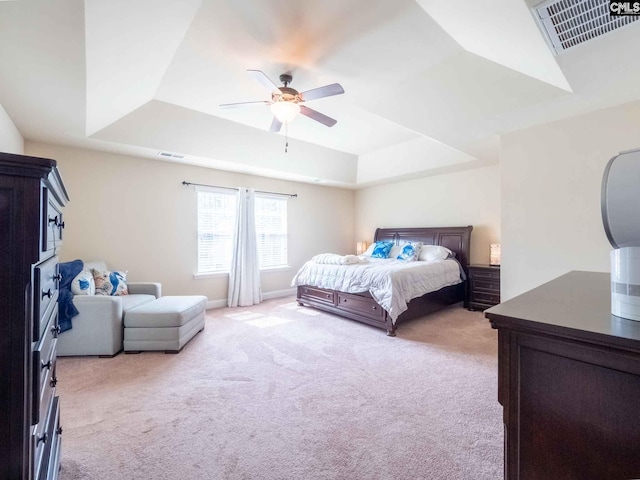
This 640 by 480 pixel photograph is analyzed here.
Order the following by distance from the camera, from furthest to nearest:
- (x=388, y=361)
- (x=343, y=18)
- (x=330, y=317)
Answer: (x=330, y=317), (x=388, y=361), (x=343, y=18)

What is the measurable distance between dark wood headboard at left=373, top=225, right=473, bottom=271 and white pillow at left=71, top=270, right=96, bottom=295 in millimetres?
4859

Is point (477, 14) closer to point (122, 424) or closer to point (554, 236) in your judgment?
point (554, 236)

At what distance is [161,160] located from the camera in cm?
439

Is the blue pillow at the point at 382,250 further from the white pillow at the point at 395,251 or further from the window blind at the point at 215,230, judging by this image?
the window blind at the point at 215,230

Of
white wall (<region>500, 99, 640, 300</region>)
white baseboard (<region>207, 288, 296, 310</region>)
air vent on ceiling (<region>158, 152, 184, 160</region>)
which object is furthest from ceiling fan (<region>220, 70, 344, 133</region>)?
white baseboard (<region>207, 288, 296, 310</region>)

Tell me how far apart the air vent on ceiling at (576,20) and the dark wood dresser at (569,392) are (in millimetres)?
1855

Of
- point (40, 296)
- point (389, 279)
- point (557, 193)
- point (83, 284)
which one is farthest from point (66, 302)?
point (557, 193)

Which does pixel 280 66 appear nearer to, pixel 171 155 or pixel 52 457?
pixel 171 155

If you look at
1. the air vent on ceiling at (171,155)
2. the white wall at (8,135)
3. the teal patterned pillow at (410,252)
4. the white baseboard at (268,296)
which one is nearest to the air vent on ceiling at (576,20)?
the teal patterned pillow at (410,252)

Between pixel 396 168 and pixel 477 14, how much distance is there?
3.59m

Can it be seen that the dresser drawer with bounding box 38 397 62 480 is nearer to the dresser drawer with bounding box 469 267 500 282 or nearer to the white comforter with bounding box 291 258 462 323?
the white comforter with bounding box 291 258 462 323

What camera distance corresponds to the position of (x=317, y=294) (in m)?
4.61

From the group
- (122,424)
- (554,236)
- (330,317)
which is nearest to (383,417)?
(122,424)

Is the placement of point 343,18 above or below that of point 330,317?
above
